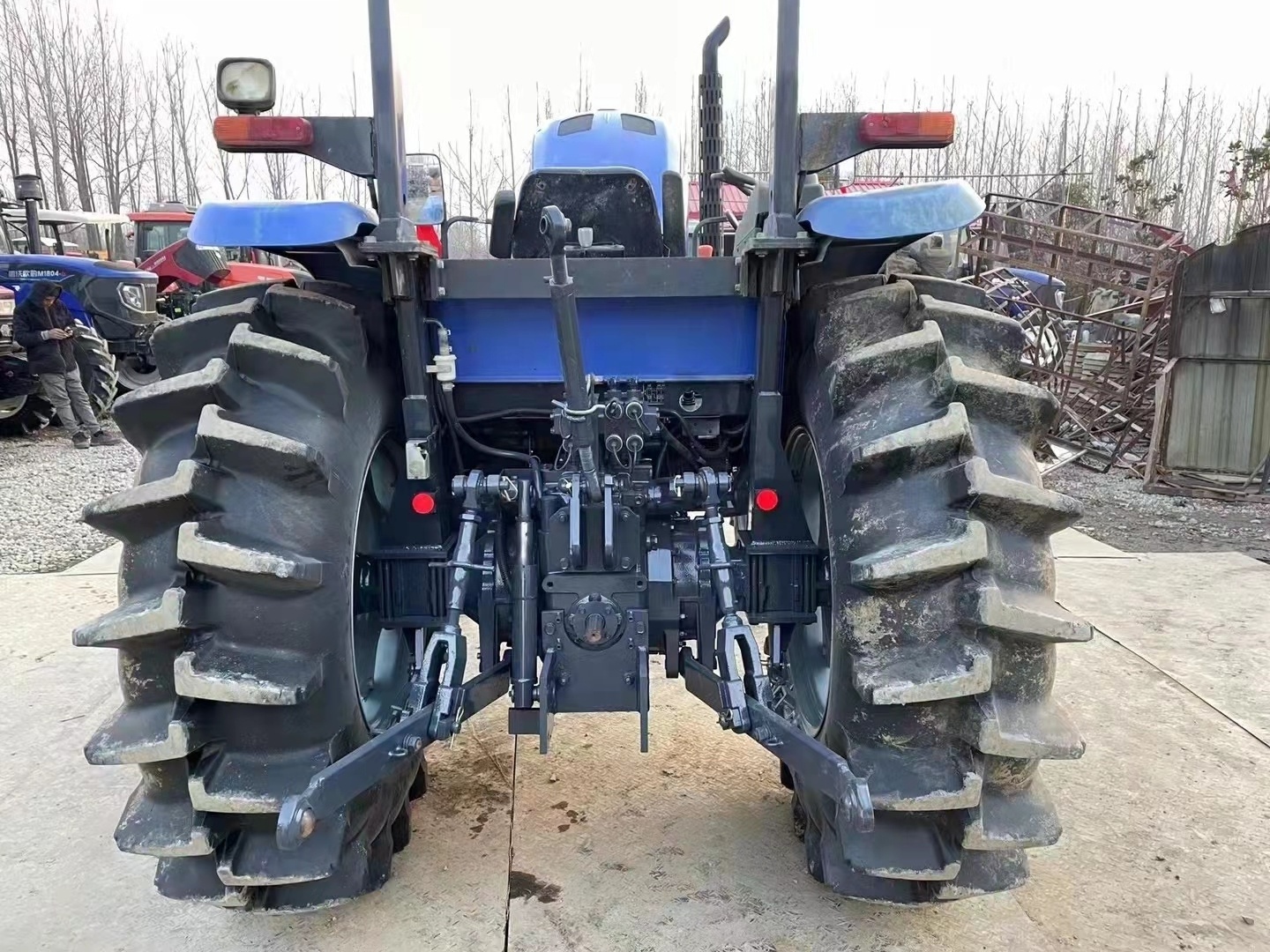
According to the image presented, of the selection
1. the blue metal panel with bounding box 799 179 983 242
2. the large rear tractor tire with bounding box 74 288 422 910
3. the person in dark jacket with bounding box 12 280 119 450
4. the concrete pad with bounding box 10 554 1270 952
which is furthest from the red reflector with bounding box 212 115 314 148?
the person in dark jacket with bounding box 12 280 119 450

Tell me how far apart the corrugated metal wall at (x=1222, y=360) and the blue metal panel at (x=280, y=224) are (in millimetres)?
7944

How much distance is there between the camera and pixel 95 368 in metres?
10.8

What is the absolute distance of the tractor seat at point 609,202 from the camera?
2.91 meters

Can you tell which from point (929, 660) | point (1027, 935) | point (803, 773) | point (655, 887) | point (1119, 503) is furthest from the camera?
point (1119, 503)

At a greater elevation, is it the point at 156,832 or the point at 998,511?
the point at 998,511

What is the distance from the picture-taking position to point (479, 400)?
108 inches

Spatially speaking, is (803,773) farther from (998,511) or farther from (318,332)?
(318,332)

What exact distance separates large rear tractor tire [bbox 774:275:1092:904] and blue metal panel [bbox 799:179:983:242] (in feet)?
0.77

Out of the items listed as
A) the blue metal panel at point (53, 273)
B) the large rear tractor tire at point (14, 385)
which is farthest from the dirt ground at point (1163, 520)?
the blue metal panel at point (53, 273)

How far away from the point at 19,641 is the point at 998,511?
15.5 feet

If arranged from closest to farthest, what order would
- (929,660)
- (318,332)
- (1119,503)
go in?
(929,660) < (318,332) < (1119,503)

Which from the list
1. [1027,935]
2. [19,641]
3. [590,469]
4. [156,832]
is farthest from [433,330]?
[19,641]

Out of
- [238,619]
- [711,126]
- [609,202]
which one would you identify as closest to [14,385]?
[711,126]

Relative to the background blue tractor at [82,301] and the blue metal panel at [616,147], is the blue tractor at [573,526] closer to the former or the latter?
the blue metal panel at [616,147]
